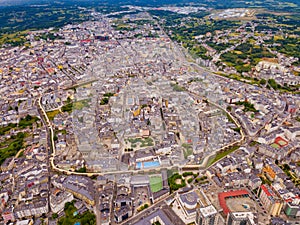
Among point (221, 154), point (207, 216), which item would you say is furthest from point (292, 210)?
point (221, 154)

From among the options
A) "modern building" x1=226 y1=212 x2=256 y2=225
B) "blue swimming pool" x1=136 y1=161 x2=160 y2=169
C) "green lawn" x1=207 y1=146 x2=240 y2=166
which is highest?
"modern building" x1=226 y1=212 x2=256 y2=225

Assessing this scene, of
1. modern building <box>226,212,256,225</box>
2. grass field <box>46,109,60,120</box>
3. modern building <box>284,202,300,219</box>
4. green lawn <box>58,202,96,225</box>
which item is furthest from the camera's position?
grass field <box>46,109,60,120</box>

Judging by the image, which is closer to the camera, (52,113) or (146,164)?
(146,164)

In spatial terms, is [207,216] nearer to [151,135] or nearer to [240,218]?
[240,218]

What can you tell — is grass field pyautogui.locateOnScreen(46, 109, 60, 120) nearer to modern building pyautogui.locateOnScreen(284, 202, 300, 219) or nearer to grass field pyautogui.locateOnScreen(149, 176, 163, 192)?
grass field pyautogui.locateOnScreen(149, 176, 163, 192)

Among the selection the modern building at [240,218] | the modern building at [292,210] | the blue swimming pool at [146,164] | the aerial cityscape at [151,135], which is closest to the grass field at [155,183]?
the aerial cityscape at [151,135]

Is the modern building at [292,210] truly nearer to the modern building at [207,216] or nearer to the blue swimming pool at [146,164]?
the modern building at [207,216]

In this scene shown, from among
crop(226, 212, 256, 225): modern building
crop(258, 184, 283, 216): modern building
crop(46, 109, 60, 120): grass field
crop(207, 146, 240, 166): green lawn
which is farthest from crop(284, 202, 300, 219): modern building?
crop(46, 109, 60, 120): grass field
